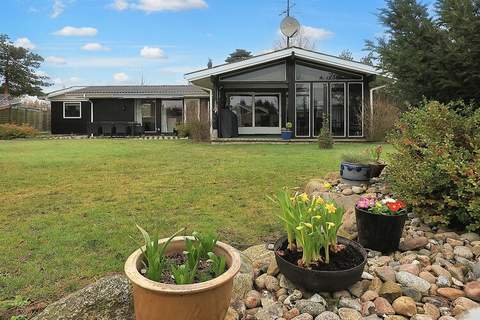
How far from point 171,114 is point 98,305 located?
20755 millimetres

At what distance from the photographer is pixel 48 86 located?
33375 millimetres

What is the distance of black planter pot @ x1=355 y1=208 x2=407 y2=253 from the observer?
284 centimetres

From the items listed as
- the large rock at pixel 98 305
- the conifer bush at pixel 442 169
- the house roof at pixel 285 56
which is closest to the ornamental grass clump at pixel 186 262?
the large rock at pixel 98 305

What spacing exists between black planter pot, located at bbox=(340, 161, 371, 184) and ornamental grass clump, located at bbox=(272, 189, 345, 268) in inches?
92.7

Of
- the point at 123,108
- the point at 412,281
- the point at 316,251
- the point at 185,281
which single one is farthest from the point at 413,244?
the point at 123,108

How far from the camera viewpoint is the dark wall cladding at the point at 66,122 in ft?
74.5

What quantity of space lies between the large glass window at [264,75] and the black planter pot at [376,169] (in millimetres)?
10496

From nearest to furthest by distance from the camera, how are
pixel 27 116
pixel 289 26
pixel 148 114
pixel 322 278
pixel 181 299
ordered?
pixel 181 299 < pixel 322 278 < pixel 289 26 < pixel 148 114 < pixel 27 116

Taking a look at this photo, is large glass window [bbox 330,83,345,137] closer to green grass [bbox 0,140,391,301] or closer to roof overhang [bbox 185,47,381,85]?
roof overhang [bbox 185,47,381,85]

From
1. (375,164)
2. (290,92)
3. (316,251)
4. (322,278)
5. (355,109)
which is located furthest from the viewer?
(355,109)

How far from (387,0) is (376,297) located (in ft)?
12.1

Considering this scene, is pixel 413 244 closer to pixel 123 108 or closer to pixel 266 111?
pixel 266 111

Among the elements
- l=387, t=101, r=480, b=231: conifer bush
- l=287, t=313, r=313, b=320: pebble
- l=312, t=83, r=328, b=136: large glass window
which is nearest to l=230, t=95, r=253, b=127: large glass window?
l=312, t=83, r=328, b=136: large glass window

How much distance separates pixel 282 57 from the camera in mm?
14359
